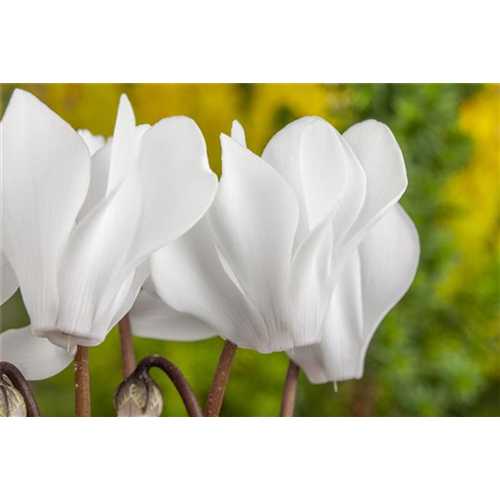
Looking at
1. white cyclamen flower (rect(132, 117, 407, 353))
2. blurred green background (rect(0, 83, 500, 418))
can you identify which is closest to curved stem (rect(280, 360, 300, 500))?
white cyclamen flower (rect(132, 117, 407, 353))

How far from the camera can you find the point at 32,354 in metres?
0.42

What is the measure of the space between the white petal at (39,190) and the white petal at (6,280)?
1.5 inches

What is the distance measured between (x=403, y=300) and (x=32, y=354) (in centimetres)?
152

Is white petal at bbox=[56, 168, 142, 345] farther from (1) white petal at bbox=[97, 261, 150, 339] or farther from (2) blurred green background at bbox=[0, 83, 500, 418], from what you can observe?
(2) blurred green background at bbox=[0, 83, 500, 418]

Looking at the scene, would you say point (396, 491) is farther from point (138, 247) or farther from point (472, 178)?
point (472, 178)

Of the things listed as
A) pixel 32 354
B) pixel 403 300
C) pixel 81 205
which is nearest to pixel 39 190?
pixel 81 205

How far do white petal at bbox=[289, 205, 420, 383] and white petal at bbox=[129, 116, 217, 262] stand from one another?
0.38 feet

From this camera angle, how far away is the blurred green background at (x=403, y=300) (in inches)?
71.1

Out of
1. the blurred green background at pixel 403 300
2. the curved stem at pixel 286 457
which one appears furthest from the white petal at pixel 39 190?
the blurred green background at pixel 403 300

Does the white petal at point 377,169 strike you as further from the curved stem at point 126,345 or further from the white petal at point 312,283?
the curved stem at point 126,345

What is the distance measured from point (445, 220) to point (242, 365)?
575mm

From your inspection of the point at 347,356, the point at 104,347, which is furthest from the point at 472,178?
the point at 347,356

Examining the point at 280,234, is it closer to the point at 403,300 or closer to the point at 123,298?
the point at 123,298

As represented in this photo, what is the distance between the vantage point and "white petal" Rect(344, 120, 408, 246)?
0.35 meters
